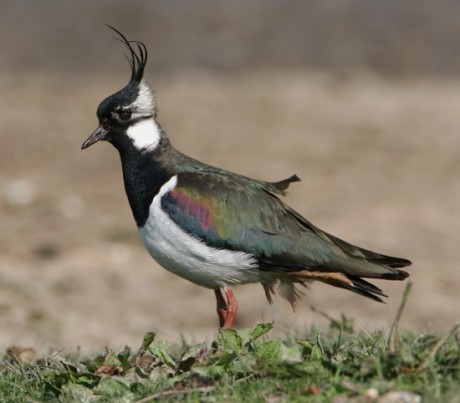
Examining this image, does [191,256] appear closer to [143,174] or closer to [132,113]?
[143,174]

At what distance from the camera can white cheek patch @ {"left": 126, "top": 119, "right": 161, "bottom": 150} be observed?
6.83 metres

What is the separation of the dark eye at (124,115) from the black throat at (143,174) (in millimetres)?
168

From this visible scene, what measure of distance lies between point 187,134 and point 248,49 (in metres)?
4.89

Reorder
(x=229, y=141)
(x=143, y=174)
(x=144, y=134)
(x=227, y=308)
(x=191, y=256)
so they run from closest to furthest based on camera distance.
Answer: (x=191, y=256), (x=227, y=308), (x=143, y=174), (x=144, y=134), (x=229, y=141)

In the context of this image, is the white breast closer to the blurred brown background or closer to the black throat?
the black throat

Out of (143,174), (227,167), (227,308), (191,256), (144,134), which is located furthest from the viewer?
(227,167)

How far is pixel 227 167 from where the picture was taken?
13.6 metres

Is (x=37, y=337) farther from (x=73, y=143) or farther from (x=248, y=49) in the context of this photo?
(x=248, y=49)

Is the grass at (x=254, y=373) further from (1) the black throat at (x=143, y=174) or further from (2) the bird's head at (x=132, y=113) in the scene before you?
(2) the bird's head at (x=132, y=113)

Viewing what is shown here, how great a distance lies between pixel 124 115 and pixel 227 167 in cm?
670

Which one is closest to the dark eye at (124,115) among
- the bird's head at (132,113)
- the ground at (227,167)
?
the bird's head at (132,113)

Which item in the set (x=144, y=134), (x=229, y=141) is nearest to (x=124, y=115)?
(x=144, y=134)

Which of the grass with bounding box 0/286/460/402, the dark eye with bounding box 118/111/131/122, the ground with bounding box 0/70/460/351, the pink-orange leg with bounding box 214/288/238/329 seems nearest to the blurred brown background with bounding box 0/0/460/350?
the ground with bounding box 0/70/460/351

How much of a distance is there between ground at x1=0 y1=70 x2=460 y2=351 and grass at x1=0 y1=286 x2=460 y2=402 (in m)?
1.83
